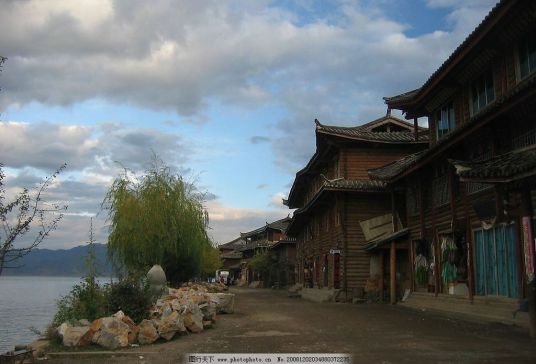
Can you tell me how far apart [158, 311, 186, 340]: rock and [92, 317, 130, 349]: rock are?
79cm

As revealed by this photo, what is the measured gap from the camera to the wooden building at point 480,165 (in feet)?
35.1

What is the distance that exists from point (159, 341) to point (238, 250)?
3205 inches

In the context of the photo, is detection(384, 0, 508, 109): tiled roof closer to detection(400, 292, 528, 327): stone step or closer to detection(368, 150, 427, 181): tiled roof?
detection(368, 150, 427, 181): tiled roof

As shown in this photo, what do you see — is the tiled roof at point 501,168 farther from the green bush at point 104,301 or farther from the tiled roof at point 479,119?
the green bush at point 104,301

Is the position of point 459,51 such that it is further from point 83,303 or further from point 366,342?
point 83,303

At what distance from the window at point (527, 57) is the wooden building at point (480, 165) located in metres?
0.02

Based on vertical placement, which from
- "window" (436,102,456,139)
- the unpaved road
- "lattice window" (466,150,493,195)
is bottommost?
the unpaved road

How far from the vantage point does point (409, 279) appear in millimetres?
23625

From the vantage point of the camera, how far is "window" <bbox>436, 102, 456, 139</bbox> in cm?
1938

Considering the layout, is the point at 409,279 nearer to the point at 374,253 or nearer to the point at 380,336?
the point at 374,253

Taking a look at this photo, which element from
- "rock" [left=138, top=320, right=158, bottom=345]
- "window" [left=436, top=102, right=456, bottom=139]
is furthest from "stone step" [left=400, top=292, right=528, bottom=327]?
"rock" [left=138, top=320, right=158, bottom=345]

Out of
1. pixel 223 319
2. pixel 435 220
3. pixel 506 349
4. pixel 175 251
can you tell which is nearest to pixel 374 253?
pixel 435 220

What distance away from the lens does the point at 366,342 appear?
10867 mm

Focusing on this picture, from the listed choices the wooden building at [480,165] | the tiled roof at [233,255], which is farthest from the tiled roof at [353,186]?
the tiled roof at [233,255]
